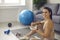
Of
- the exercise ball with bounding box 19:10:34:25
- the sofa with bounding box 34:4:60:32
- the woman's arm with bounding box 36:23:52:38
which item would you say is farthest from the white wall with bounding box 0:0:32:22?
the woman's arm with bounding box 36:23:52:38

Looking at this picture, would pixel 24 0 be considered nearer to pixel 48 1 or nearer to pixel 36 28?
pixel 48 1

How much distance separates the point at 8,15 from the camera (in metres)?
5.72

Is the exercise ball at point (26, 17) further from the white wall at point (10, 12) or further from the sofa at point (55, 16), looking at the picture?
the white wall at point (10, 12)

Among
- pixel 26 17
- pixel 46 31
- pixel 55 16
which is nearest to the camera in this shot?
pixel 46 31

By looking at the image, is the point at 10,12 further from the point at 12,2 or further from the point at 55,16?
the point at 55,16

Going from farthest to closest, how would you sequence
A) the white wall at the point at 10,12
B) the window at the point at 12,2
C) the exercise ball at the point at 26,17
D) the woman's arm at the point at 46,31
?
the window at the point at 12,2 < the white wall at the point at 10,12 < the exercise ball at the point at 26,17 < the woman's arm at the point at 46,31

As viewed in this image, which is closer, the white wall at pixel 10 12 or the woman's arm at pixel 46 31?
the woman's arm at pixel 46 31

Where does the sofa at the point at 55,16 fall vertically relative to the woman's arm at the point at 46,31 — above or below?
below

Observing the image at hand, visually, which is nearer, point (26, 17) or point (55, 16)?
point (55, 16)

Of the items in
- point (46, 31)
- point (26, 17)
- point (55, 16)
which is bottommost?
point (26, 17)

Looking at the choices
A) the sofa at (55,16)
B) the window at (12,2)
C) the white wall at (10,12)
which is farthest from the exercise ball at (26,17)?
the window at (12,2)

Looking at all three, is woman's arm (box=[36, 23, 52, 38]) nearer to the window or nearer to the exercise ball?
the exercise ball

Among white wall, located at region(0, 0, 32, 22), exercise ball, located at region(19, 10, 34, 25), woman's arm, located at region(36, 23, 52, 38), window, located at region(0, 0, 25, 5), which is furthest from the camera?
window, located at region(0, 0, 25, 5)

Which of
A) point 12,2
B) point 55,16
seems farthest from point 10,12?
point 55,16
